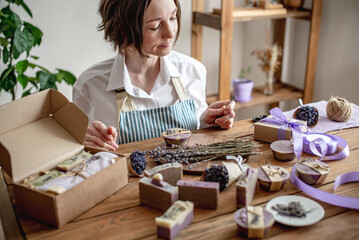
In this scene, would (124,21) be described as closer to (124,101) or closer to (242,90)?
(124,101)

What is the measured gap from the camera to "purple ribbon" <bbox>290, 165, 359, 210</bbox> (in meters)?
1.12

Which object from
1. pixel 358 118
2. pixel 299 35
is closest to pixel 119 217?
pixel 358 118

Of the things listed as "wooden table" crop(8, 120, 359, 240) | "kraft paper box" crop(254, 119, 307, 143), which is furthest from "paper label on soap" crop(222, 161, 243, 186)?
"kraft paper box" crop(254, 119, 307, 143)

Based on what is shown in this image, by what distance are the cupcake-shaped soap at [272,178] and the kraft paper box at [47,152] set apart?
0.45 m

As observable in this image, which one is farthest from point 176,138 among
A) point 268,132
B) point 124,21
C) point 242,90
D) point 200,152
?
point 242,90

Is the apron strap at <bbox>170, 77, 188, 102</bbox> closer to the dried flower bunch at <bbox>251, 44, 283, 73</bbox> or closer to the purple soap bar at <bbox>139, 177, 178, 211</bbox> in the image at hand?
the purple soap bar at <bbox>139, 177, 178, 211</bbox>

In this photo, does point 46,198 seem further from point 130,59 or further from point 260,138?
point 130,59

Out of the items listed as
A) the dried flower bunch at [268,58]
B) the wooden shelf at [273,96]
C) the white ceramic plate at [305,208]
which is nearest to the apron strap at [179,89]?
the white ceramic plate at [305,208]

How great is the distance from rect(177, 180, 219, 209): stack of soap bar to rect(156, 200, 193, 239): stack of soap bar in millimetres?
52

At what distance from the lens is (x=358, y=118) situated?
1.79 meters

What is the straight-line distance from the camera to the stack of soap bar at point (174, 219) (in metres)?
1.00

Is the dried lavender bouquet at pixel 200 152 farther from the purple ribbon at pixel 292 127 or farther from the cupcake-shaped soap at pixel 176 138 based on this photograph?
the purple ribbon at pixel 292 127

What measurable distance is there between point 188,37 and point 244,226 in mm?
2604

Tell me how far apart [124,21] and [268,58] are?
210 cm
